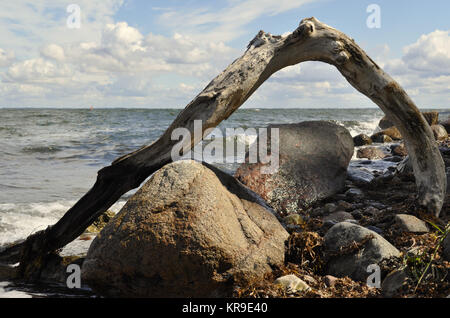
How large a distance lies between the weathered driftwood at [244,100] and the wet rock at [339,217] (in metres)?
0.92

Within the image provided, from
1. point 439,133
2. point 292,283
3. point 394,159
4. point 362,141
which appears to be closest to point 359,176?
point 394,159

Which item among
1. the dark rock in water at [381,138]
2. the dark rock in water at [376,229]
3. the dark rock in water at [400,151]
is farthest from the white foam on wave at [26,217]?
the dark rock in water at [381,138]

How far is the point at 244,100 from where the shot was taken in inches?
188

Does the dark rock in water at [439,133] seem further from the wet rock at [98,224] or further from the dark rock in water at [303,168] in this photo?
the wet rock at [98,224]

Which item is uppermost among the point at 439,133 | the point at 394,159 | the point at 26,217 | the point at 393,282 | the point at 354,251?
the point at 439,133

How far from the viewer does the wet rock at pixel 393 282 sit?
321 centimetres

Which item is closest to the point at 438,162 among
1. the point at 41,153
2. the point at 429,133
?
the point at 429,133

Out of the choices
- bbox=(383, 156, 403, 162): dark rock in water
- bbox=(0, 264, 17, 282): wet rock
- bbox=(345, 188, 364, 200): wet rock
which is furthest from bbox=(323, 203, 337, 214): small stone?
bbox=(383, 156, 403, 162): dark rock in water

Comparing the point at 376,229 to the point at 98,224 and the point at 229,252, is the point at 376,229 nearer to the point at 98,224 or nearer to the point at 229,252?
the point at 229,252

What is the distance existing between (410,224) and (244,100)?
235 cm

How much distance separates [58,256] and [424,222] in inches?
168

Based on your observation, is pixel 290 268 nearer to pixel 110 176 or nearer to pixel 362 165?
pixel 110 176

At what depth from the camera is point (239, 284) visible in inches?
140

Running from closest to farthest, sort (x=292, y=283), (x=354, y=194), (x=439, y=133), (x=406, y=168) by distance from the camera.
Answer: (x=292, y=283)
(x=354, y=194)
(x=406, y=168)
(x=439, y=133)
